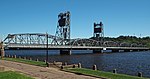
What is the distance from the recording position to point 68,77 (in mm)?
29781

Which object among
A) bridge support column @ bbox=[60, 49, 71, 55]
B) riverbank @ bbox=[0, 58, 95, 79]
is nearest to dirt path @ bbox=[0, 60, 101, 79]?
riverbank @ bbox=[0, 58, 95, 79]

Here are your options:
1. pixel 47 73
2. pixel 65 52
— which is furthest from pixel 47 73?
pixel 65 52

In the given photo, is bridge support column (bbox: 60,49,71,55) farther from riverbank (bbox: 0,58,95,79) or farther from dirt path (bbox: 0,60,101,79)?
riverbank (bbox: 0,58,95,79)

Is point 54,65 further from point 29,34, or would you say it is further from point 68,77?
point 29,34

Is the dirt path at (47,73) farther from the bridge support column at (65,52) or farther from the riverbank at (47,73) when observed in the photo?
the bridge support column at (65,52)

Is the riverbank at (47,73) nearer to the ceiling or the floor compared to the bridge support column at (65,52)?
nearer to the floor

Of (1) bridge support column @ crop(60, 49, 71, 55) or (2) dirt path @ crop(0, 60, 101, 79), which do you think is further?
(1) bridge support column @ crop(60, 49, 71, 55)

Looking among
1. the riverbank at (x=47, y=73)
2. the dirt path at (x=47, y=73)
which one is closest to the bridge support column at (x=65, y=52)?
the dirt path at (x=47, y=73)

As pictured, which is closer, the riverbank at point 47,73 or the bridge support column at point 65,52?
the riverbank at point 47,73

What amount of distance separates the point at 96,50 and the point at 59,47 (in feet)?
165

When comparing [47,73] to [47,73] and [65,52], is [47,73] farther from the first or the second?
[65,52]

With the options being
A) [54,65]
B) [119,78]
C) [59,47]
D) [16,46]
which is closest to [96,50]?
[59,47]

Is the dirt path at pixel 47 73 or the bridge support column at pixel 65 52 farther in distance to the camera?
the bridge support column at pixel 65 52

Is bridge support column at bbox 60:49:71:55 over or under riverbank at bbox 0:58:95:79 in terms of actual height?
over
